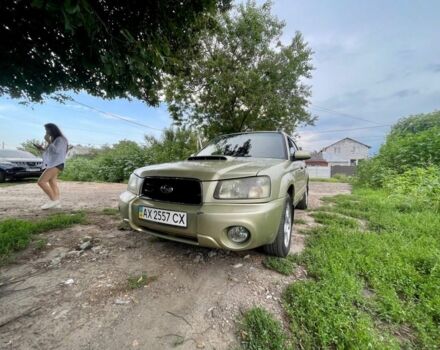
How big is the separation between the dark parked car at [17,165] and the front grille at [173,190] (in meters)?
9.35

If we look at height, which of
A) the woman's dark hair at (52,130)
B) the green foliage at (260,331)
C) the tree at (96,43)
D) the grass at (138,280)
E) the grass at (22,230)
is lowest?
the green foliage at (260,331)

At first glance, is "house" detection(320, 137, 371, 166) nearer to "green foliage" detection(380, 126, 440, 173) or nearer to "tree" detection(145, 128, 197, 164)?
"green foliage" detection(380, 126, 440, 173)

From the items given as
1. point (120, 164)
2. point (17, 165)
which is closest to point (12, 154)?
point (17, 165)

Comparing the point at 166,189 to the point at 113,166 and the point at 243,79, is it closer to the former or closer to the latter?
the point at 243,79

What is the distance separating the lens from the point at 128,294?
1.77 m

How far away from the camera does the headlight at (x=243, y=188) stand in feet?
6.18

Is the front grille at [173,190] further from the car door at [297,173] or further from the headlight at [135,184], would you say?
the car door at [297,173]

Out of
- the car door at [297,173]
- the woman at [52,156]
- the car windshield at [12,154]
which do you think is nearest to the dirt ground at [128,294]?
the car door at [297,173]

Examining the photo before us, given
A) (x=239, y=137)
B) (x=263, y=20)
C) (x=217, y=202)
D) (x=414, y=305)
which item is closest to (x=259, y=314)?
(x=217, y=202)

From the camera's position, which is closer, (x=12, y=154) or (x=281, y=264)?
(x=281, y=264)

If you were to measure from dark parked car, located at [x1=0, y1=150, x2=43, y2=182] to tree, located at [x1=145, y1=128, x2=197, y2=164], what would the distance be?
470cm

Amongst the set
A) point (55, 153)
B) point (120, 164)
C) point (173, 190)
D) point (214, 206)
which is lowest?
point (214, 206)

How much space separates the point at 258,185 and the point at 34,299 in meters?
1.95

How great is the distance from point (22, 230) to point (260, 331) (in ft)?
10.2
